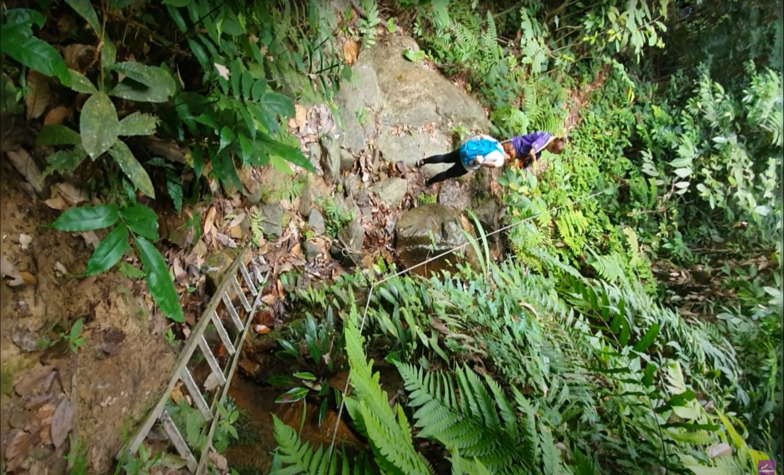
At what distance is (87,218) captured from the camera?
1.31 metres

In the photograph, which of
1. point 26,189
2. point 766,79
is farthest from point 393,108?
point 766,79

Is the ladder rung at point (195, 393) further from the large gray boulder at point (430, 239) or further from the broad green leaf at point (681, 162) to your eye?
the broad green leaf at point (681, 162)

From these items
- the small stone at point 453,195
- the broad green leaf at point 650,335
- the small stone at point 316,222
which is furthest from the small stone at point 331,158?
the broad green leaf at point 650,335

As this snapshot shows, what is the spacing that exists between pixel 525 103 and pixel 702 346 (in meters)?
3.81

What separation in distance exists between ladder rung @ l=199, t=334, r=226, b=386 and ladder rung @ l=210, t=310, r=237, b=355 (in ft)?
0.37

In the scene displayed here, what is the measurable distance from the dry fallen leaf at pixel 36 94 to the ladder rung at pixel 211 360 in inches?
46.9

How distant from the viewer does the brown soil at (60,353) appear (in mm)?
1371

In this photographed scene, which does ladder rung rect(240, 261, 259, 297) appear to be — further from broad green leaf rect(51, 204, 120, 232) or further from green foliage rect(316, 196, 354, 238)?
broad green leaf rect(51, 204, 120, 232)

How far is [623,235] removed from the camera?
559cm

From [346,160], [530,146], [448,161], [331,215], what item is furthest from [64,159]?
[530,146]

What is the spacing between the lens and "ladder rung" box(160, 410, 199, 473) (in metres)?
1.79

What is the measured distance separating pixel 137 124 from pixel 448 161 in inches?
129

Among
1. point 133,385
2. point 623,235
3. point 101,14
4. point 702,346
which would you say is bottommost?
point 623,235

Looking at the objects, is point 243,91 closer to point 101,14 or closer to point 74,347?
point 101,14
